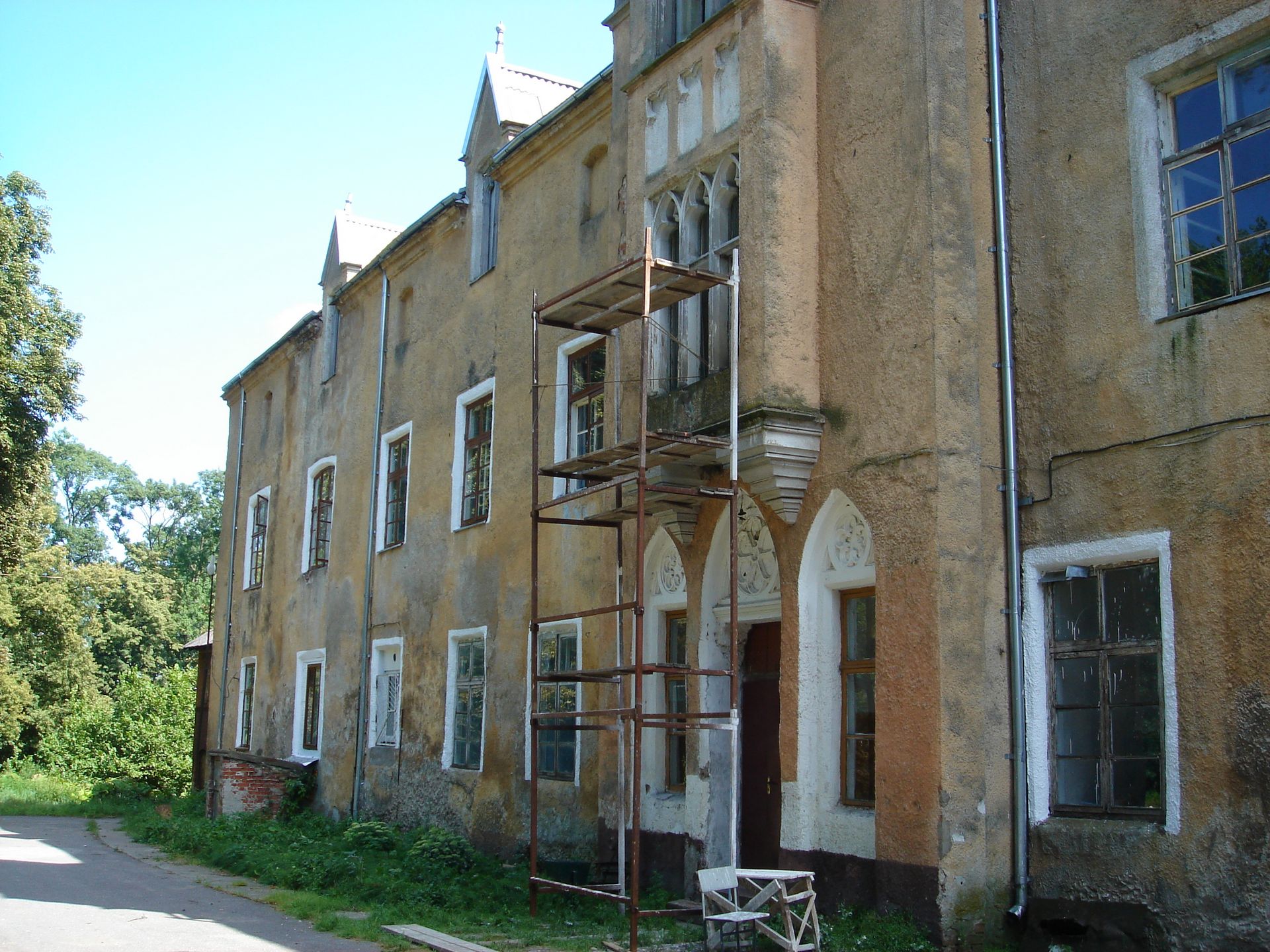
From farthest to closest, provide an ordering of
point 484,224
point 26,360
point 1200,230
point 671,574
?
point 26,360
point 484,224
point 671,574
point 1200,230

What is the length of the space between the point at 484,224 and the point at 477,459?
3.12 m

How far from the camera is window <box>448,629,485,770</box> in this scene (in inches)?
611

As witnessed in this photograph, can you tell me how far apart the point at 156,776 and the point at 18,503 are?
8.66 meters

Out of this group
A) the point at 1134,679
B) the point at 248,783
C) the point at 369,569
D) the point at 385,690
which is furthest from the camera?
the point at 248,783

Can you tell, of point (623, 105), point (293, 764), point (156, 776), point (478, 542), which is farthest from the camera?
point (156, 776)

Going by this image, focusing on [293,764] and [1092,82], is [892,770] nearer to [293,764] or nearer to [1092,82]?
[1092,82]

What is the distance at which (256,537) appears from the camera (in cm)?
2514

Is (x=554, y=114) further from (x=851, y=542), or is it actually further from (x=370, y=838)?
(x=370, y=838)

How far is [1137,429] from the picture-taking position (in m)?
8.30

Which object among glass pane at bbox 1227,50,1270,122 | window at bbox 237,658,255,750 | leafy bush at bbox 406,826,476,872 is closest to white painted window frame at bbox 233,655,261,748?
window at bbox 237,658,255,750

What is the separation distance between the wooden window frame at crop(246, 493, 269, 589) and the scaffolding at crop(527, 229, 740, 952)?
13959 mm

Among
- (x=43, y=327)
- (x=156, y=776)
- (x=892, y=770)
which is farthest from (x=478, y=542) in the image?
(x=156, y=776)

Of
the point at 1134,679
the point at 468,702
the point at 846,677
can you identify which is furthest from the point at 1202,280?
the point at 468,702

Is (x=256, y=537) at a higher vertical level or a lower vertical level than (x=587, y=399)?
lower
